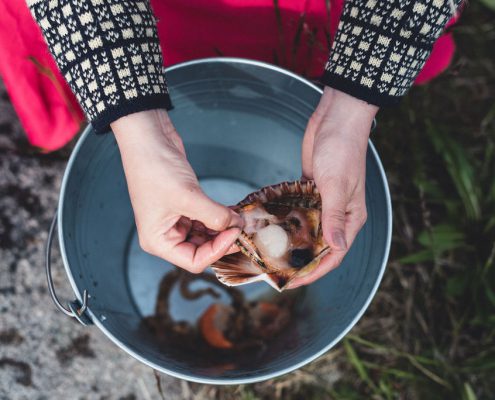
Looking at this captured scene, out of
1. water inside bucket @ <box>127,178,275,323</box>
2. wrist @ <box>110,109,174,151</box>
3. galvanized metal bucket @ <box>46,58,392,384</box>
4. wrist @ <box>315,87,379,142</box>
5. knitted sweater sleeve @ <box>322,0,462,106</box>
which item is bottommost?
water inside bucket @ <box>127,178,275,323</box>

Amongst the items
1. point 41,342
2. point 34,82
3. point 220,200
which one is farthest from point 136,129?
point 41,342

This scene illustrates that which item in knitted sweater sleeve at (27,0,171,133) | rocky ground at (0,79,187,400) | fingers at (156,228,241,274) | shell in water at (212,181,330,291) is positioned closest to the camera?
knitted sweater sleeve at (27,0,171,133)

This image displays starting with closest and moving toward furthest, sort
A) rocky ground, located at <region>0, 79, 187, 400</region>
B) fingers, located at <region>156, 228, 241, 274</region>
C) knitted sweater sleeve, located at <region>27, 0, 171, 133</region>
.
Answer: knitted sweater sleeve, located at <region>27, 0, 171, 133</region> → fingers, located at <region>156, 228, 241, 274</region> → rocky ground, located at <region>0, 79, 187, 400</region>

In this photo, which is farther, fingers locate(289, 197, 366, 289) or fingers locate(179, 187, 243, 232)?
fingers locate(289, 197, 366, 289)

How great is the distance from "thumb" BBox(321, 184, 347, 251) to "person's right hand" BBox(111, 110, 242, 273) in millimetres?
171

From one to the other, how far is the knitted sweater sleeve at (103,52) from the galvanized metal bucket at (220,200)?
171 mm

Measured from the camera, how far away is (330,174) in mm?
899

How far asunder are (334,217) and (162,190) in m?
0.31

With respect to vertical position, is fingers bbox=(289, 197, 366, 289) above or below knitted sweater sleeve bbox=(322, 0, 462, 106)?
below

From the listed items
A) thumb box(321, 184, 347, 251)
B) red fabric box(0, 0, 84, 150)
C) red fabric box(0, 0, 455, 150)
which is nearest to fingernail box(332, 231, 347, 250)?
thumb box(321, 184, 347, 251)

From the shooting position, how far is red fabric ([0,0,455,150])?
103 cm

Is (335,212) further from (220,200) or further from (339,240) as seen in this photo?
(220,200)

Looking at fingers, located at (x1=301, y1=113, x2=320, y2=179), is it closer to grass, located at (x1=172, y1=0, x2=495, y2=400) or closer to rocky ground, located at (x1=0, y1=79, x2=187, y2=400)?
grass, located at (x1=172, y1=0, x2=495, y2=400)

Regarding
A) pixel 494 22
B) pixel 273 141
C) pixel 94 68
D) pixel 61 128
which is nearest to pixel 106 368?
pixel 61 128
